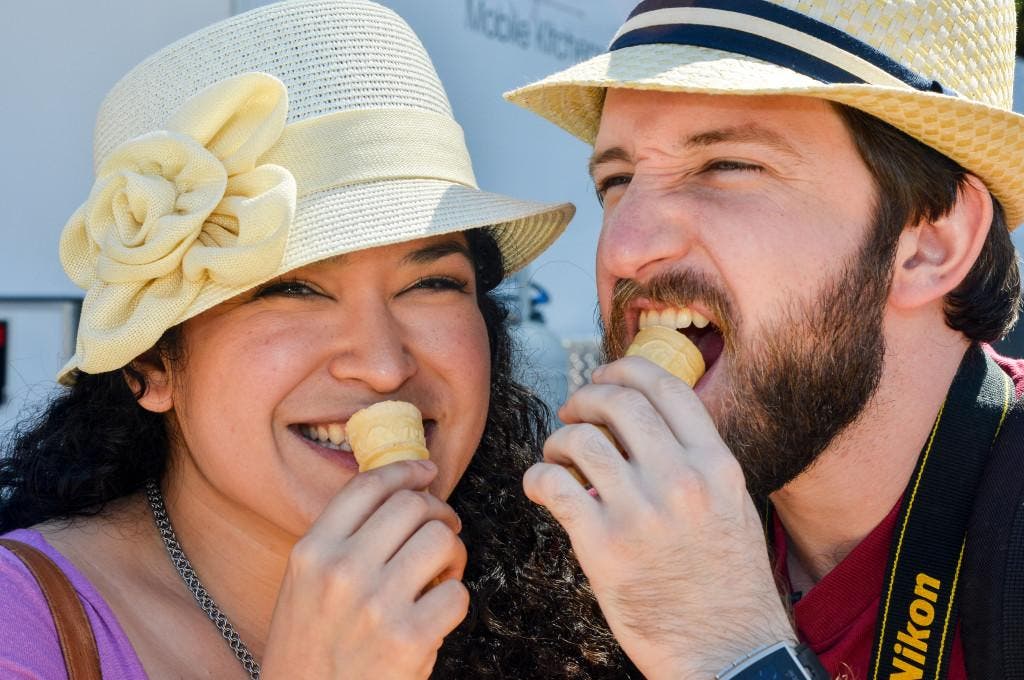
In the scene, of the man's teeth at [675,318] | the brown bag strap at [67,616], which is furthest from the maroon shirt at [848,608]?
the brown bag strap at [67,616]

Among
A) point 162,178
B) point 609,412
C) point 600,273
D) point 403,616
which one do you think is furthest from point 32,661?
point 600,273

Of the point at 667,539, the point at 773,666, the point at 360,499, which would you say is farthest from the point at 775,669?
the point at 360,499

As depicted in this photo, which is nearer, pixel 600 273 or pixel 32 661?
pixel 32 661

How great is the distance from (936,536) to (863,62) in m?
1.05

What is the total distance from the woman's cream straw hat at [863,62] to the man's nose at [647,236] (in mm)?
273

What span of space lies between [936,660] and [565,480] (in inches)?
37.3

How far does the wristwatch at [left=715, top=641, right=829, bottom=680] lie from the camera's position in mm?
2111

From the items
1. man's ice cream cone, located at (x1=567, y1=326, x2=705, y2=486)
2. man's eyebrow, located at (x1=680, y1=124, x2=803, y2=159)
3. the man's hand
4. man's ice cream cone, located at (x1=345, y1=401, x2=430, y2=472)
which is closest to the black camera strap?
the man's hand

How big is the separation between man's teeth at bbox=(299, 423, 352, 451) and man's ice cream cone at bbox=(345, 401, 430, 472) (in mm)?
78

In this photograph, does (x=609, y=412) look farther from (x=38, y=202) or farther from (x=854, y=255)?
(x=38, y=202)

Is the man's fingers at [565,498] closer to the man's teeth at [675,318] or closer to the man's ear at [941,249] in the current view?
the man's teeth at [675,318]

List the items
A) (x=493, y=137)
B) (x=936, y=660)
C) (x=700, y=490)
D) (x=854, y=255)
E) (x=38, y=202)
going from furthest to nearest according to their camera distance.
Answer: (x=493, y=137)
(x=38, y=202)
(x=854, y=255)
(x=936, y=660)
(x=700, y=490)

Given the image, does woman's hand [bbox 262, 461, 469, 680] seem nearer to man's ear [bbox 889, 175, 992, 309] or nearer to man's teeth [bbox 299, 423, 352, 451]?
man's teeth [bbox 299, 423, 352, 451]

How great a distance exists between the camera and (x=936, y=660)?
2.53 m
